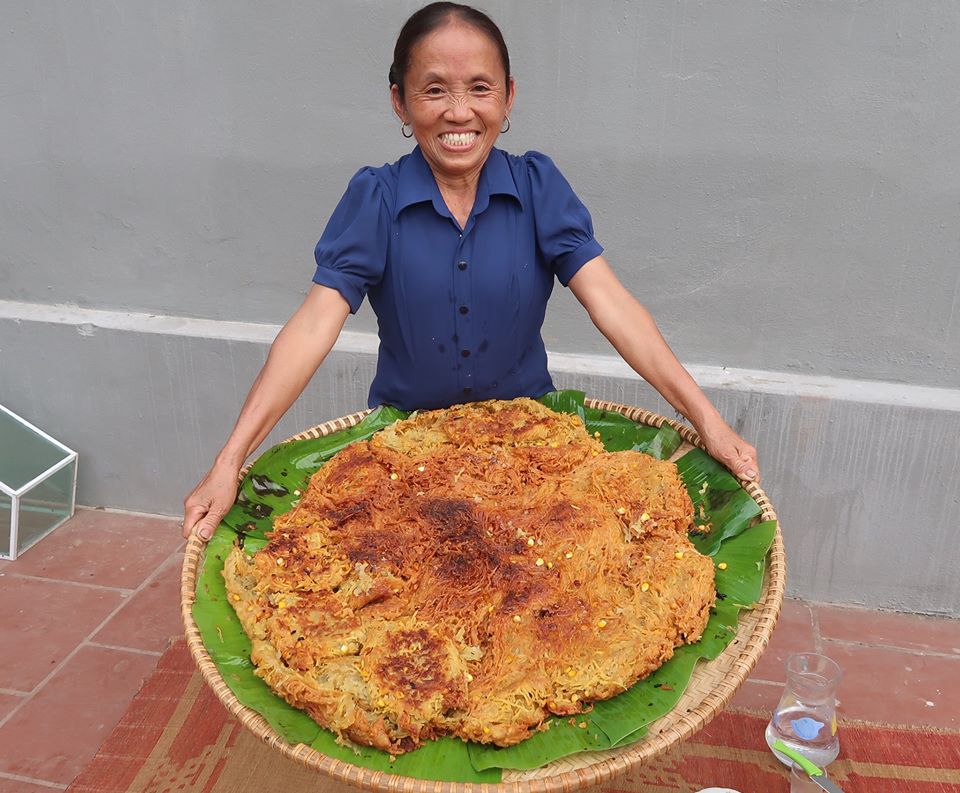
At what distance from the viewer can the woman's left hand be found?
2.32 m

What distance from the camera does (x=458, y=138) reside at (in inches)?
94.8

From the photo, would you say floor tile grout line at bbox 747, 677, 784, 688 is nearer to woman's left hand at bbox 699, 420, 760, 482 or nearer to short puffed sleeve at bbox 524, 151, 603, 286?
woman's left hand at bbox 699, 420, 760, 482

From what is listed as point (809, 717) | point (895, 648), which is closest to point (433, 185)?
point (809, 717)

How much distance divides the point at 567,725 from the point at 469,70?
173cm

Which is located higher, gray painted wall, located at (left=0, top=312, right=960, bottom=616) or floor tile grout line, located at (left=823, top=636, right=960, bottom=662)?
gray painted wall, located at (left=0, top=312, right=960, bottom=616)

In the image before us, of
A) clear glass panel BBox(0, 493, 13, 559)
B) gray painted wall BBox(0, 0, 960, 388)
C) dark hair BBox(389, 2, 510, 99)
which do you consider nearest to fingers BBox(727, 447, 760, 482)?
dark hair BBox(389, 2, 510, 99)

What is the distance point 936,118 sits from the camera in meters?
3.50

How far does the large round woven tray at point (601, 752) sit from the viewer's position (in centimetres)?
160

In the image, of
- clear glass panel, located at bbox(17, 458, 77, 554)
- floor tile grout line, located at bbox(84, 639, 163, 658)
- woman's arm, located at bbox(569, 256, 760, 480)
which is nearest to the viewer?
woman's arm, located at bbox(569, 256, 760, 480)

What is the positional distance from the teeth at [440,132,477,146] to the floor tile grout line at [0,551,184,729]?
3.01 metres

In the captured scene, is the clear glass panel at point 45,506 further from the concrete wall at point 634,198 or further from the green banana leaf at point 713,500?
the green banana leaf at point 713,500

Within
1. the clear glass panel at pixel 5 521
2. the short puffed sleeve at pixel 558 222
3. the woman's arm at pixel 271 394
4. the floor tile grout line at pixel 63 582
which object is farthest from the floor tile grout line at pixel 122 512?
the short puffed sleeve at pixel 558 222

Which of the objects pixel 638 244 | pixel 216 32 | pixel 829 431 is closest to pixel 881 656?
pixel 829 431

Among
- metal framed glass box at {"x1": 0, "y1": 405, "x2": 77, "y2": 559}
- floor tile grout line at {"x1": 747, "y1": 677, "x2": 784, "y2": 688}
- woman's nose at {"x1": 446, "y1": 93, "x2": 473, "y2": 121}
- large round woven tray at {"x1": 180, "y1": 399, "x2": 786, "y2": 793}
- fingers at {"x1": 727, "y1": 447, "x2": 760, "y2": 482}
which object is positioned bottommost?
floor tile grout line at {"x1": 747, "y1": 677, "x2": 784, "y2": 688}
